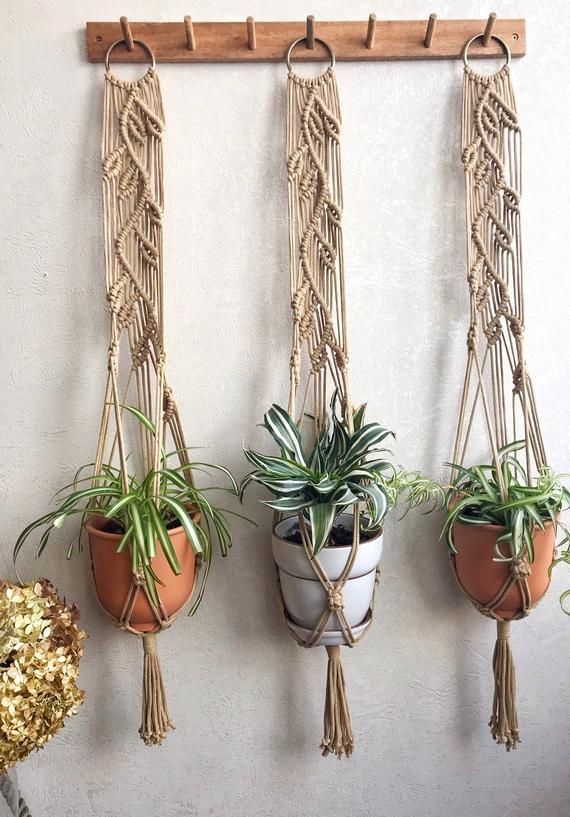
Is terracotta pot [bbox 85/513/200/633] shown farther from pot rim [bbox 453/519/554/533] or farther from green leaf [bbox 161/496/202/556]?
pot rim [bbox 453/519/554/533]

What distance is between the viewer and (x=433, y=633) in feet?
3.58

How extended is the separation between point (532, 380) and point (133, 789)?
101 cm

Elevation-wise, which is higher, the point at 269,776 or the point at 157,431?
the point at 157,431

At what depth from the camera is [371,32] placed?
95 centimetres

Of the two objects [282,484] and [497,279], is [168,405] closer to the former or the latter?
[282,484]

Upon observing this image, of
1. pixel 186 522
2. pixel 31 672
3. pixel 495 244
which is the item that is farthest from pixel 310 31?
pixel 31 672

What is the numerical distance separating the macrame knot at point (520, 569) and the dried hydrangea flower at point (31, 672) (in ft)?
2.16

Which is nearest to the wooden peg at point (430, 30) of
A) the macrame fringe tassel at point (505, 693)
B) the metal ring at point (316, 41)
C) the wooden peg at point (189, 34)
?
the metal ring at point (316, 41)

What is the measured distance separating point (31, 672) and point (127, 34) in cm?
94

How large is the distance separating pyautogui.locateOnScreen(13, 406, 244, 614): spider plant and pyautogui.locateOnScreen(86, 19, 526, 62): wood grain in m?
0.57

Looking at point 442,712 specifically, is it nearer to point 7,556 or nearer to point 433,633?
point 433,633

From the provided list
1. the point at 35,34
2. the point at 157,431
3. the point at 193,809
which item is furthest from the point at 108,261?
the point at 193,809

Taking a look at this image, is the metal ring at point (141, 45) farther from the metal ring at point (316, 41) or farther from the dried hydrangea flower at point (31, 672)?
the dried hydrangea flower at point (31, 672)

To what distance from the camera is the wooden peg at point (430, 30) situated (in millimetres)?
941
